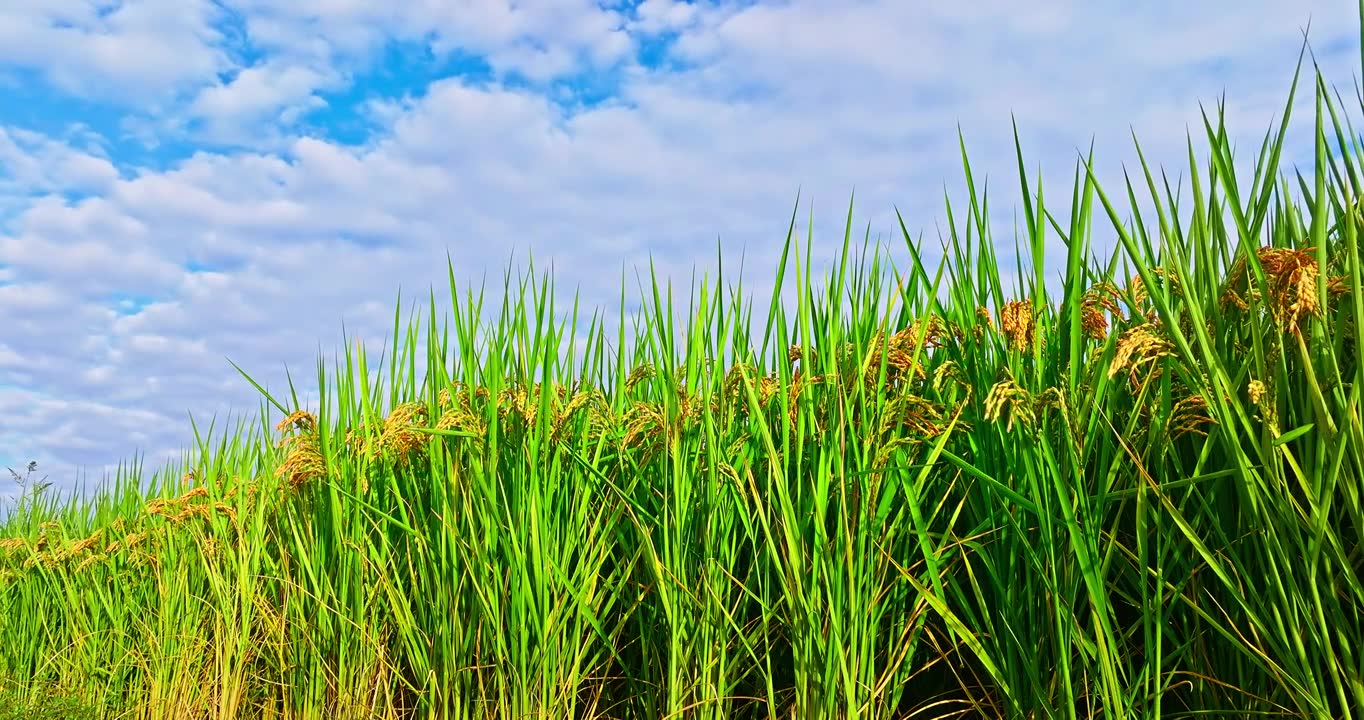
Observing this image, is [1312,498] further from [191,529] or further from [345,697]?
[191,529]

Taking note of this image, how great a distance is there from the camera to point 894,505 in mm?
2820

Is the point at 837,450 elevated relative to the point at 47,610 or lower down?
elevated

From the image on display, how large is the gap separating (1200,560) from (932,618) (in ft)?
2.66

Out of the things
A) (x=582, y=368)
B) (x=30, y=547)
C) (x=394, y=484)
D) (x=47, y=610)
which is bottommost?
(x=47, y=610)

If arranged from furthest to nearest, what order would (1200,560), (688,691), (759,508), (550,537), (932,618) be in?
(550,537), (932,618), (688,691), (759,508), (1200,560)

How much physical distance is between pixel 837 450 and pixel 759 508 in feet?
0.84

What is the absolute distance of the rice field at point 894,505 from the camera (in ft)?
6.81

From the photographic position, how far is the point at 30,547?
675 centimetres

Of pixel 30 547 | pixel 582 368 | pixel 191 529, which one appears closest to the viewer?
pixel 582 368

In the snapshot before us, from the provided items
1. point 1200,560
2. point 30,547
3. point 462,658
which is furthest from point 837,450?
point 30,547

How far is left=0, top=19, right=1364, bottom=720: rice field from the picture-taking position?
81.7 inches

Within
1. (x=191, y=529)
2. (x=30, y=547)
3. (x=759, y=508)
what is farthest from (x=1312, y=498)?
(x=30, y=547)

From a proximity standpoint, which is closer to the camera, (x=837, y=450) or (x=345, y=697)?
(x=837, y=450)

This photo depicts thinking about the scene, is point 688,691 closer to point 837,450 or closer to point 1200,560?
point 837,450
